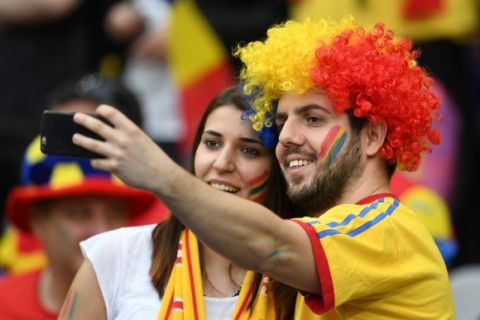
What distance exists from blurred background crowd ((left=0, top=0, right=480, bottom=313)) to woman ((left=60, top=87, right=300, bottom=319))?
267 cm

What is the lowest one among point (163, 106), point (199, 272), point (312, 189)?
point (199, 272)

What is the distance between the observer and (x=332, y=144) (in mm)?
4352

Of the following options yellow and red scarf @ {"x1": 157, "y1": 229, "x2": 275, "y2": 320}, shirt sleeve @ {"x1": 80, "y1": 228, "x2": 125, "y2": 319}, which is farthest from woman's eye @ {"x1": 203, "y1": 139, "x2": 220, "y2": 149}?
shirt sleeve @ {"x1": 80, "y1": 228, "x2": 125, "y2": 319}

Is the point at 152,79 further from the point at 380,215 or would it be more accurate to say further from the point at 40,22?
the point at 380,215

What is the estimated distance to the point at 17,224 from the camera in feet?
21.4

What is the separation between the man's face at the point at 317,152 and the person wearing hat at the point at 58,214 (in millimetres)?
2031

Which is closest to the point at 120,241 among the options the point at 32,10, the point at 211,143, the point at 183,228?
the point at 183,228

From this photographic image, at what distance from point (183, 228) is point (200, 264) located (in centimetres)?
15

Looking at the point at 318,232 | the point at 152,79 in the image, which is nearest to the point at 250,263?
the point at 318,232

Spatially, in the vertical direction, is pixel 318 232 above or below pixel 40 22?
below

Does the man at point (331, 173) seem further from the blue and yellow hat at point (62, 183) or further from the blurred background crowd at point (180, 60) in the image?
the blurred background crowd at point (180, 60)

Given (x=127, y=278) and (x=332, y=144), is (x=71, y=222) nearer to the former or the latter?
(x=127, y=278)

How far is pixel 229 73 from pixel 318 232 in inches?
175

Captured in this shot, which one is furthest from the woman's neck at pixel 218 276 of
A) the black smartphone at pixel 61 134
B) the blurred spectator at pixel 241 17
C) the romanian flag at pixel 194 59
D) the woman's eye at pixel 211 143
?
the romanian flag at pixel 194 59
